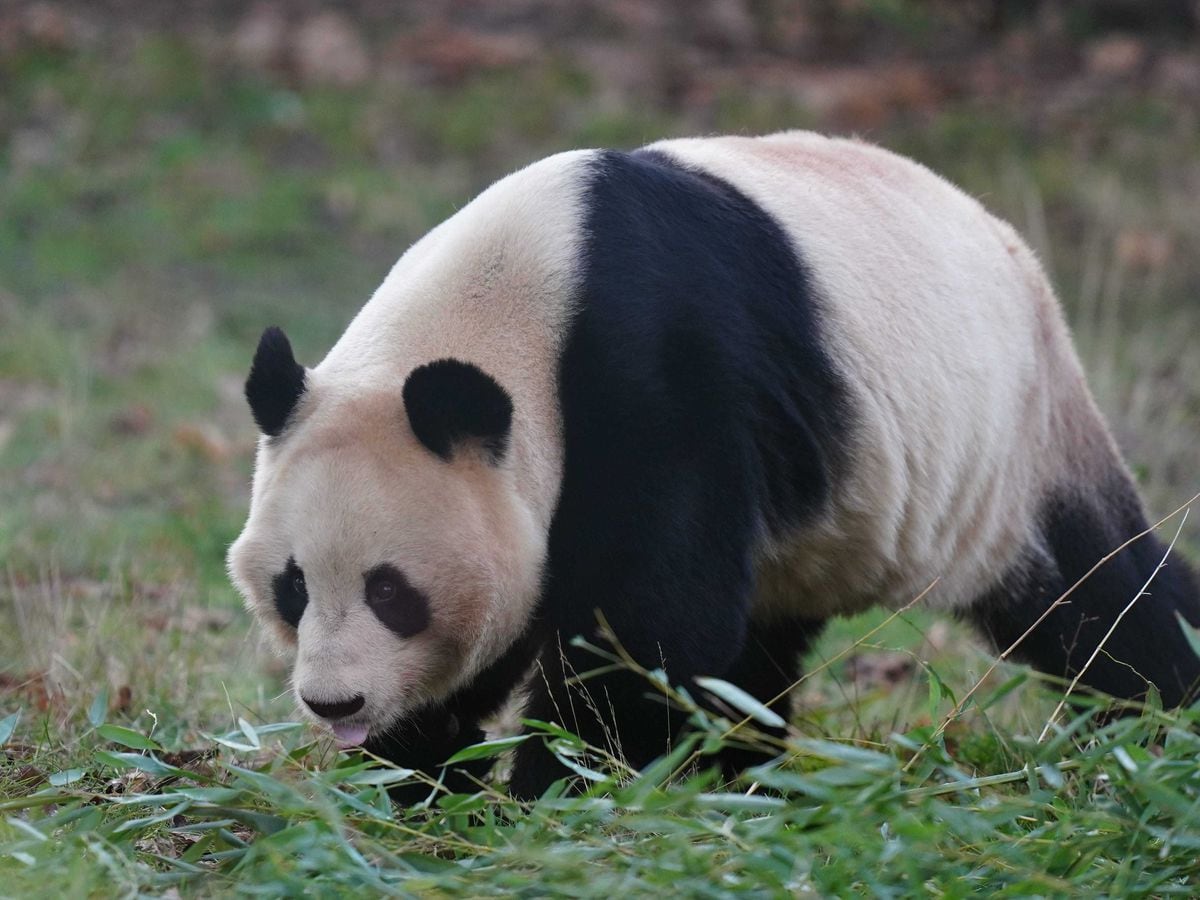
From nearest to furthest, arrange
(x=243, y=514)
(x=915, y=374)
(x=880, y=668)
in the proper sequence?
(x=915, y=374), (x=880, y=668), (x=243, y=514)

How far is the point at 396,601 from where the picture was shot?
3.34 m

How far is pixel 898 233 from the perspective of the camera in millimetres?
4234

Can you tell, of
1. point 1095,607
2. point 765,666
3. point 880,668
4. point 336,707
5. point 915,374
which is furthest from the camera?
point 880,668

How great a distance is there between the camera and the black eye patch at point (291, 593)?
3.38m

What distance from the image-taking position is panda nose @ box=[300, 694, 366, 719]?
3252 millimetres

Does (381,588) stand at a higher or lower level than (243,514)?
higher

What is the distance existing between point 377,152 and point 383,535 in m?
8.39

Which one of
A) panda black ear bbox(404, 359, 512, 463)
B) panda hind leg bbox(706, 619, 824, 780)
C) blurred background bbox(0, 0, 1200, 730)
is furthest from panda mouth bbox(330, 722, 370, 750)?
blurred background bbox(0, 0, 1200, 730)

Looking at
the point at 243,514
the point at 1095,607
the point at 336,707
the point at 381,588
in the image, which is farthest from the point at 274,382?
the point at 243,514

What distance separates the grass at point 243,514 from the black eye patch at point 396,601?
0.30 metres

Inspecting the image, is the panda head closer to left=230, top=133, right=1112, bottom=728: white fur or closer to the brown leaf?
left=230, top=133, right=1112, bottom=728: white fur

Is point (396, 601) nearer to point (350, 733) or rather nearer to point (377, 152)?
point (350, 733)

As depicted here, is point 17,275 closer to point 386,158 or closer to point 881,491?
point 386,158

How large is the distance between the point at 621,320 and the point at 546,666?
781 mm
